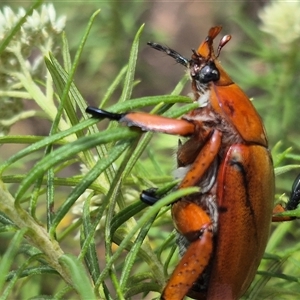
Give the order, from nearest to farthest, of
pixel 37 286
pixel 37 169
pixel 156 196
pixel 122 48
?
pixel 37 169, pixel 156 196, pixel 37 286, pixel 122 48

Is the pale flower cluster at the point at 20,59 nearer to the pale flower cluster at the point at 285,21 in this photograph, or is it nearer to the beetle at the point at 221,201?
the beetle at the point at 221,201

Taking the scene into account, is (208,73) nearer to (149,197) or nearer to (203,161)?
(203,161)

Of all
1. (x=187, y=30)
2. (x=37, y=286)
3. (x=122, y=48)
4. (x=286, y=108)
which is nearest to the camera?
(x=37, y=286)

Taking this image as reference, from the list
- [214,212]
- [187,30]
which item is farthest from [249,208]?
[187,30]

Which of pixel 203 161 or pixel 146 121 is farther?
pixel 203 161

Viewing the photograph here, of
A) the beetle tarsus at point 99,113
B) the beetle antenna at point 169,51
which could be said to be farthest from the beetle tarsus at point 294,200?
the beetle tarsus at point 99,113

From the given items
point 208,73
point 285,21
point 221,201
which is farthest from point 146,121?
point 285,21

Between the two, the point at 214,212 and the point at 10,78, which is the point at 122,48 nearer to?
the point at 10,78
